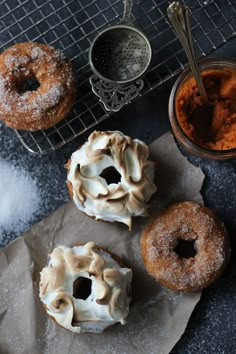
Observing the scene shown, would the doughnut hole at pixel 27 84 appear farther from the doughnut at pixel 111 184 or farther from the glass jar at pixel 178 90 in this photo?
the glass jar at pixel 178 90

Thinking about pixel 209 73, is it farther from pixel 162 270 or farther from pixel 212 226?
pixel 162 270

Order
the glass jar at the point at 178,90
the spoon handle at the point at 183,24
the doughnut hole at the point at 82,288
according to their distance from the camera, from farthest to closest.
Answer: the doughnut hole at the point at 82,288
the glass jar at the point at 178,90
the spoon handle at the point at 183,24

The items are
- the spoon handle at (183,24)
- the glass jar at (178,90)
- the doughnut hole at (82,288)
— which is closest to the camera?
the spoon handle at (183,24)

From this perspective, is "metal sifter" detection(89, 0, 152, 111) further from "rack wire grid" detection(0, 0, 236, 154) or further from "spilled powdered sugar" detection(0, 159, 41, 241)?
"spilled powdered sugar" detection(0, 159, 41, 241)

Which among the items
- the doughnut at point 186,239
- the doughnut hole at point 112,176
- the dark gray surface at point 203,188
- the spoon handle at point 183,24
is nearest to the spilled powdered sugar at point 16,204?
the dark gray surface at point 203,188

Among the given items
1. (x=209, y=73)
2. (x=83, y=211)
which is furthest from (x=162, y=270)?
(x=209, y=73)

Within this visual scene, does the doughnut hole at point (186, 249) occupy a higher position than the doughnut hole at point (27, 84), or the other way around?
the doughnut hole at point (27, 84)
